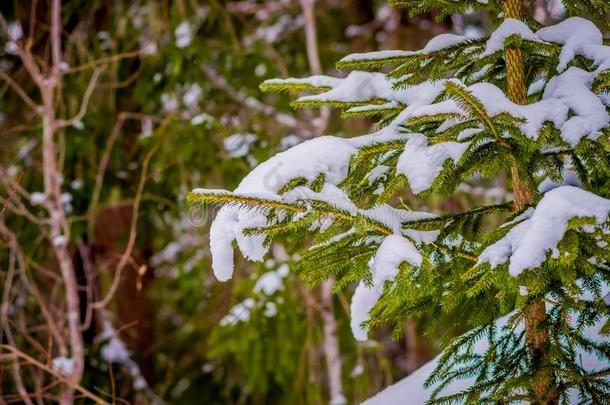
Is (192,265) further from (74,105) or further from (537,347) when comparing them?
(537,347)

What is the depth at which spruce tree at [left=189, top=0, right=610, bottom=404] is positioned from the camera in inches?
65.0

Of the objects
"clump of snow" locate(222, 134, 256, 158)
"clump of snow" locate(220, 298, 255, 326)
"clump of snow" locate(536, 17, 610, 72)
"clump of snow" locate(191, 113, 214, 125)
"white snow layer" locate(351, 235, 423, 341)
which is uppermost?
"clump of snow" locate(191, 113, 214, 125)

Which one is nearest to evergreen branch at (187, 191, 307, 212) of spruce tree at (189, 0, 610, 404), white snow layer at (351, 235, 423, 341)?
spruce tree at (189, 0, 610, 404)

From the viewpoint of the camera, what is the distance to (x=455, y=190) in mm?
1986

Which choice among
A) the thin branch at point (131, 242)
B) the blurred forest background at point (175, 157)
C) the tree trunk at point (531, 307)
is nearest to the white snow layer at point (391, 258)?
the tree trunk at point (531, 307)

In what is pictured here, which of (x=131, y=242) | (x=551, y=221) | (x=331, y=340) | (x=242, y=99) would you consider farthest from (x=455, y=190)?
(x=242, y=99)

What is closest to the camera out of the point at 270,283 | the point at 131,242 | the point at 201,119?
the point at 131,242

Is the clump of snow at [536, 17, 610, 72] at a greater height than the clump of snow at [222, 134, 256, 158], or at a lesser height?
lesser

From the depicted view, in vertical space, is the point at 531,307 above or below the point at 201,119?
below

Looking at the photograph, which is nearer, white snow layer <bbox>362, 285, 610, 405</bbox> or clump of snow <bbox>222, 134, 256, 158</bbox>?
white snow layer <bbox>362, 285, 610, 405</bbox>

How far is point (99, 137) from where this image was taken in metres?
5.94

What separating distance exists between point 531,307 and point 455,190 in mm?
583

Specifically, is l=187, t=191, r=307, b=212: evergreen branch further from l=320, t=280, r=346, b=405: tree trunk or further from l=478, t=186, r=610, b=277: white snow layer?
l=320, t=280, r=346, b=405: tree trunk

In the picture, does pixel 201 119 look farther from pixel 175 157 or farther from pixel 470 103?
pixel 470 103
